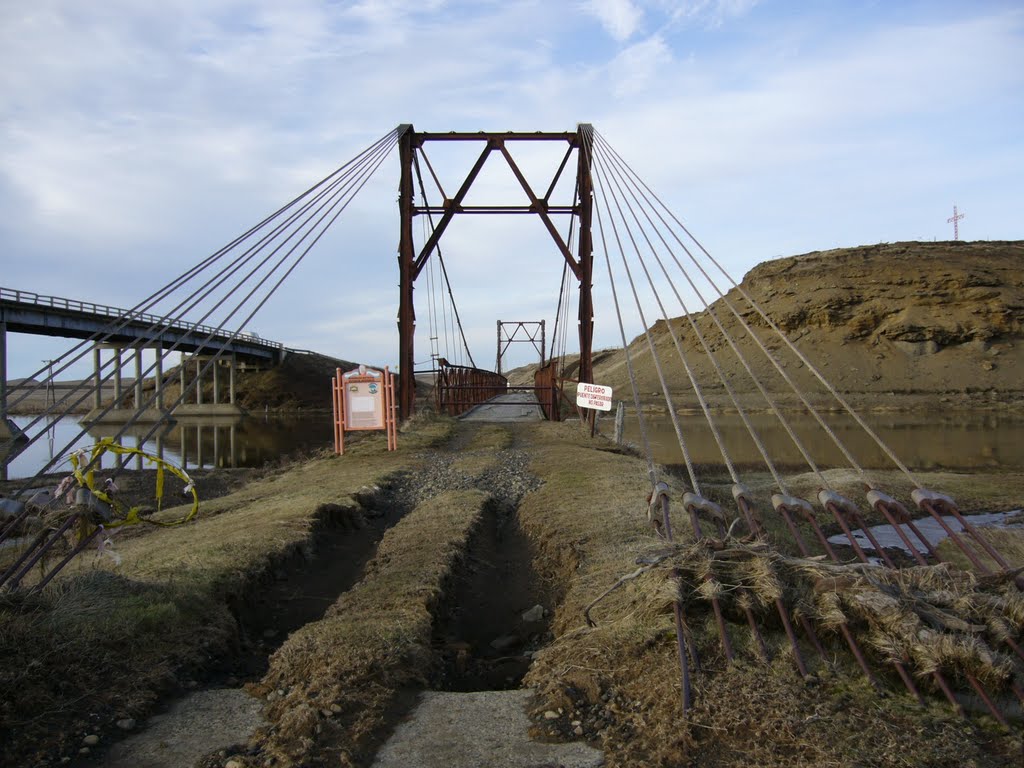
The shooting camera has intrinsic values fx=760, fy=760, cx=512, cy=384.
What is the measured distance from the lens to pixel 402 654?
15.2ft

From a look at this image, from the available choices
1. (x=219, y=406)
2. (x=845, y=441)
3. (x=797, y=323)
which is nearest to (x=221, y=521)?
(x=845, y=441)

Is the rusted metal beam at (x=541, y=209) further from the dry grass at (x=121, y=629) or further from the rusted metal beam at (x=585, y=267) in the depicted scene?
the dry grass at (x=121, y=629)

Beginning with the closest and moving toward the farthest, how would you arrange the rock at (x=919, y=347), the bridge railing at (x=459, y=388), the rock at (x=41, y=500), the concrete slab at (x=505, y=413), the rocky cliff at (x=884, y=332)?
the rock at (x=41, y=500)
the bridge railing at (x=459, y=388)
the concrete slab at (x=505, y=413)
the rocky cliff at (x=884, y=332)
the rock at (x=919, y=347)

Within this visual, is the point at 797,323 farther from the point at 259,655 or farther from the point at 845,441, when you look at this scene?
the point at 259,655

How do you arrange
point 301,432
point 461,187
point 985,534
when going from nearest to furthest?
point 985,534 < point 461,187 < point 301,432

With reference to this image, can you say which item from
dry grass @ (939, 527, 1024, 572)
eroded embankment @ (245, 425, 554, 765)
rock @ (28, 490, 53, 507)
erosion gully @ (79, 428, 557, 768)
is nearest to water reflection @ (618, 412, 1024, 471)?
dry grass @ (939, 527, 1024, 572)

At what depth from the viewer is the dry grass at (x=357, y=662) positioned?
361 centimetres

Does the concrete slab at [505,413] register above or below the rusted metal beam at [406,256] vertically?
below

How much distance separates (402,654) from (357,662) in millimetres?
345

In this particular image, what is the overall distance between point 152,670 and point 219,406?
215 feet

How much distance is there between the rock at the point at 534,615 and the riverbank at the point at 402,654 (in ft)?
0.22

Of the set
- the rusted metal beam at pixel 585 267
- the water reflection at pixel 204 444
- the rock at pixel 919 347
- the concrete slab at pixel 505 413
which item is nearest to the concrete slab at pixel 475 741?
the water reflection at pixel 204 444

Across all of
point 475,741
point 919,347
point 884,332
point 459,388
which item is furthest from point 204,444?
point 919,347

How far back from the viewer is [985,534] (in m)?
10.5
